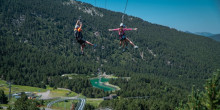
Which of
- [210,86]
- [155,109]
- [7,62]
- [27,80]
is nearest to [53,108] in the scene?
[155,109]

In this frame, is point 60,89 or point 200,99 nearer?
point 200,99

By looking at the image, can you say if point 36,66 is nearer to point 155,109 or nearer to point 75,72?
point 75,72

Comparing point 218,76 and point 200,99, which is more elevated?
point 218,76

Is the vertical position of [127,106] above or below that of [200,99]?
below

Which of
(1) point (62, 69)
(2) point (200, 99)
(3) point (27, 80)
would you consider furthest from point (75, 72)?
(2) point (200, 99)

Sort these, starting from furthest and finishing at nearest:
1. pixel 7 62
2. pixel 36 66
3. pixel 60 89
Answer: pixel 36 66, pixel 7 62, pixel 60 89

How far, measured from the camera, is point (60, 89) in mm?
138750

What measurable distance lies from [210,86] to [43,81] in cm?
14062

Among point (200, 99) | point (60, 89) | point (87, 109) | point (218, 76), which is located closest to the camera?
point (218, 76)

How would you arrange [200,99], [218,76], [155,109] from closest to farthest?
1. [218,76]
2. [200,99]
3. [155,109]

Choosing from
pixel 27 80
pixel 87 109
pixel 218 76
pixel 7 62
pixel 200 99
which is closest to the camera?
pixel 218 76

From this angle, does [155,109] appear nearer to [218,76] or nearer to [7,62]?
[218,76]

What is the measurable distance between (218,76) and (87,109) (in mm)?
69830

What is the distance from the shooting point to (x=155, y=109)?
81750 millimetres
